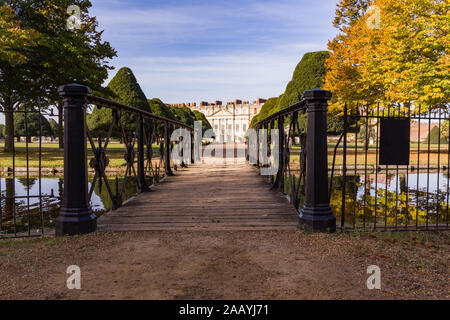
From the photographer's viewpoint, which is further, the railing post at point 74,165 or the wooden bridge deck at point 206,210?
the wooden bridge deck at point 206,210

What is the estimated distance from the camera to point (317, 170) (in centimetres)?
423

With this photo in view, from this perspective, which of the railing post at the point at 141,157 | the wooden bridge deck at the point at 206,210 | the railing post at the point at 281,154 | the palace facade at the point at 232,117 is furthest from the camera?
the palace facade at the point at 232,117

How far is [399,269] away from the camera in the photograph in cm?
310

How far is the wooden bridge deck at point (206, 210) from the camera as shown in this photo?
4528mm

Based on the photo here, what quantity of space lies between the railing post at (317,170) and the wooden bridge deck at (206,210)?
403 millimetres

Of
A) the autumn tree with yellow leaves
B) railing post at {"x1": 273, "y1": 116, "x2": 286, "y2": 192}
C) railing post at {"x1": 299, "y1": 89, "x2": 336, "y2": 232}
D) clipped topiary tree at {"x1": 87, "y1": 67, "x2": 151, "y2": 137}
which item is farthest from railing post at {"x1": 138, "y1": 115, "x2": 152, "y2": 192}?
clipped topiary tree at {"x1": 87, "y1": 67, "x2": 151, "y2": 137}

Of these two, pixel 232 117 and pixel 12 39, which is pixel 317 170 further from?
pixel 232 117

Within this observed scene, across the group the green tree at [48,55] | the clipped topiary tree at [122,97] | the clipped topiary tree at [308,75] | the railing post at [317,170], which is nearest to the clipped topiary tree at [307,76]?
the clipped topiary tree at [308,75]

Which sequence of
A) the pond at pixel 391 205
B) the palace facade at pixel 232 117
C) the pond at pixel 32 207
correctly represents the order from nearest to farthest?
the pond at pixel 32 207 → the pond at pixel 391 205 → the palace facade at pixel 232 117

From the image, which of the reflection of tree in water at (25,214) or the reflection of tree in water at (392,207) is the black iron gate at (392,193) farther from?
the reflection of tree in water at (25,214)

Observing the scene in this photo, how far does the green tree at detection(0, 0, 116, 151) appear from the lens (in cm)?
1825

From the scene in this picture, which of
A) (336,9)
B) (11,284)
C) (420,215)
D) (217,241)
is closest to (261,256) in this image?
(217,241)

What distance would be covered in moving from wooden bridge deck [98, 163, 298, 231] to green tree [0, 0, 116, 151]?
47.8 feet
